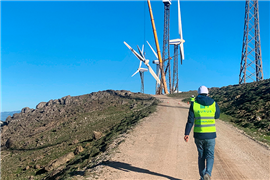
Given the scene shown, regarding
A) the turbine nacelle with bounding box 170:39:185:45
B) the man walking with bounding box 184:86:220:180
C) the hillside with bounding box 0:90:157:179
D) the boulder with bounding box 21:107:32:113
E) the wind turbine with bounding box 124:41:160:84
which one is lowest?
the hillside with bounding box 0:90:157:179

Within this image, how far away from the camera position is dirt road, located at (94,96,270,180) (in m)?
7.13

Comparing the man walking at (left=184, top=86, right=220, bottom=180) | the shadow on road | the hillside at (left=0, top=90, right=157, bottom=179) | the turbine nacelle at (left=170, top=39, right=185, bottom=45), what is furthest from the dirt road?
the turbine nacelle at (left=170, top=39, right=185, bottom=45)

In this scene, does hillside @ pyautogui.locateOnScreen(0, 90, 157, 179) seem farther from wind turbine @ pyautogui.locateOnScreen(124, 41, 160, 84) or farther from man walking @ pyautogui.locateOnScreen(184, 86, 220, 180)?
wind turbine @ pyautogui.locateOnScreen(124, 41, 160, 84)

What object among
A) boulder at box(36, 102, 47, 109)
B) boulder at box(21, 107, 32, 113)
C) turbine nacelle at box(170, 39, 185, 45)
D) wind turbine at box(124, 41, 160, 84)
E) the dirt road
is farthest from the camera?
wind turbine at box(124, 41, 160, 84)

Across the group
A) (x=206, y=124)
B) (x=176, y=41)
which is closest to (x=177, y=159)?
(x=206, y=124)

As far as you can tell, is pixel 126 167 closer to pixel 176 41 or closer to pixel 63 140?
pixel 63 140

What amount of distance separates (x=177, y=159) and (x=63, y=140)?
16.3 meters

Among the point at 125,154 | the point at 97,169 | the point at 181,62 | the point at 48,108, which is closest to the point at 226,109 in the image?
the point at 125,154

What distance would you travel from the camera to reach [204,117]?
5.66m

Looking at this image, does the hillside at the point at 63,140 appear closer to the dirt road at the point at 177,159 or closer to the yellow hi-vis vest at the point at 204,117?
the dirt road at the point at 177,159

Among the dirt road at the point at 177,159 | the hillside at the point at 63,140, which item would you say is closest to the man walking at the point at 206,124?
the dirt road at the point at 177,159

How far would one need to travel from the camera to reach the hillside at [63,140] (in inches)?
515

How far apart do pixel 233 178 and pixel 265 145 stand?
17.6ft

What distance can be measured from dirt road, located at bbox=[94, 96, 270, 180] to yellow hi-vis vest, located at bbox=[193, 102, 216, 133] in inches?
80.4
